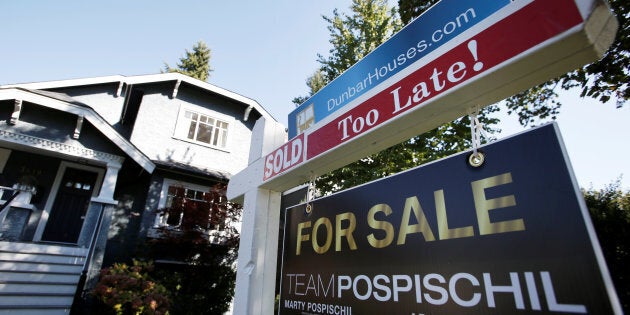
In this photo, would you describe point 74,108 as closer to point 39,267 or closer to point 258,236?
point 39,267

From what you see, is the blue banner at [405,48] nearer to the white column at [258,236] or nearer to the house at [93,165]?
the white column at [258,236]

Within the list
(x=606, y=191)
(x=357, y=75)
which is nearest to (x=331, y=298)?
(x=357, y=75)

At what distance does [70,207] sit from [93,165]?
154 cm

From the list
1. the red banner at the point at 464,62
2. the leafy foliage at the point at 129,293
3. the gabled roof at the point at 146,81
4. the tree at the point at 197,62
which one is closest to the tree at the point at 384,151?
the gabled roof at the point at 146,81

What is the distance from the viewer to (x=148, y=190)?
10898 millimetres

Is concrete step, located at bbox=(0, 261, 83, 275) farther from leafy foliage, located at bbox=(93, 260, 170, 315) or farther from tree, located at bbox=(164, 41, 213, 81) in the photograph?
tree, located at bbox=(164, 41, 213, 81)

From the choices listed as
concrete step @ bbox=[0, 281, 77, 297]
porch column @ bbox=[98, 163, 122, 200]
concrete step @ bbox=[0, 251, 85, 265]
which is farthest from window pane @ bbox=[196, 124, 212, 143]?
concrete step @ bbox=[0, 281, 77, 297]

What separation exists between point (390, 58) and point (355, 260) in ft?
3.71

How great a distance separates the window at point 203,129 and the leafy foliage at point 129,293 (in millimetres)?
6407

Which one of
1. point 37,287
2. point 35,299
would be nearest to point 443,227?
point 35,299

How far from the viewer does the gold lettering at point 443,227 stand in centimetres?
117

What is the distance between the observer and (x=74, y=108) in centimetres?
925

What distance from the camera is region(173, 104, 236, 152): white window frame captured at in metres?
12.8

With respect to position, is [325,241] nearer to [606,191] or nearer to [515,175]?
[515,175]
